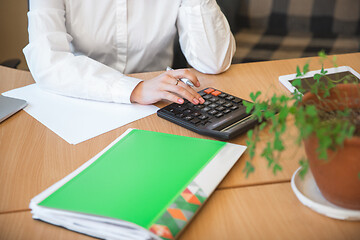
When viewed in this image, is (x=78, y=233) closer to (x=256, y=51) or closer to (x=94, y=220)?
(x=94, y=220)

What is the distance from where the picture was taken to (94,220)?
0.55 m

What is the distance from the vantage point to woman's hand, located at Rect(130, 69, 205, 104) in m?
0.89

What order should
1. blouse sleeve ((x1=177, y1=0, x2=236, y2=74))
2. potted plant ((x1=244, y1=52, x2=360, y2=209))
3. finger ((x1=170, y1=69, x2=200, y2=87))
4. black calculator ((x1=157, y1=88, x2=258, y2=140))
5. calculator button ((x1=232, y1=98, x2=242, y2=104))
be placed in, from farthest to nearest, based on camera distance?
1. blouse sleeve ((x1=177, y1=0, x2=236, y2=74))
2. finger ((x1=170, y1=69, x2=200, y2=87))
3. calculator button ((x1=232, y1=98, x2=242, y2=104))
4. black calculator ((x1=157, y1=88, x2=258, y2=140))
5. potted plant ((x1=244, y1=52, x2=360, y2=209))

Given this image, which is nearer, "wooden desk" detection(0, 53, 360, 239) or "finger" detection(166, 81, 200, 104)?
"wooden desk" detection(0, 53, 360, 239)

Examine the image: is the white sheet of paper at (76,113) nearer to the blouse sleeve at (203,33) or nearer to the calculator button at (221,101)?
the calculator button at (221,101)

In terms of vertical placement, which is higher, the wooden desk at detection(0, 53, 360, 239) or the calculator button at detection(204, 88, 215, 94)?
the calculator button at detection(204, 88, 215, 94)

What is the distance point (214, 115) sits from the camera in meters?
0.82

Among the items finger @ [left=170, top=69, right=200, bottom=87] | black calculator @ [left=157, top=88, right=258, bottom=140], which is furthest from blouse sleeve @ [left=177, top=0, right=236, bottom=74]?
black calculator @ [left=157, top=88, right=258, bottom=140]

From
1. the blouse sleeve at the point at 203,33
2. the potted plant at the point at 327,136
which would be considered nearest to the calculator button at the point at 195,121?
the potted plant at the point at 327,136

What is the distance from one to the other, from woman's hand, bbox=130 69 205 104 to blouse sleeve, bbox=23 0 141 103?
25mm

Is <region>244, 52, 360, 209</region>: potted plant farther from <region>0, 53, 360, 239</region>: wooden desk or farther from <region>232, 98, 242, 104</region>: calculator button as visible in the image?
<region>232, 98, 242, 104</region>: calculator button

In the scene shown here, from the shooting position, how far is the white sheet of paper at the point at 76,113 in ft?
2.71

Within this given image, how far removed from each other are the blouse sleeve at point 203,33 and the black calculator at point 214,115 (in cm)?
25

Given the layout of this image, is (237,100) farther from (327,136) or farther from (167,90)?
(327,136)
